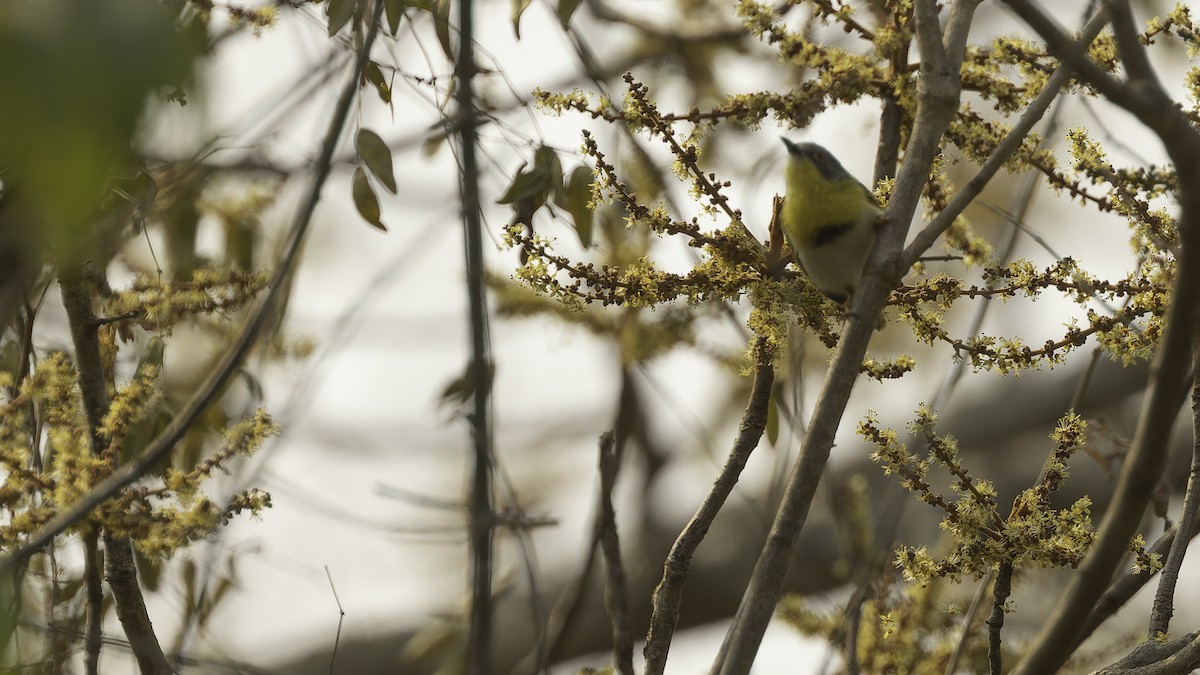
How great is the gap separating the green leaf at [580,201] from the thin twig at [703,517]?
1.38 feet

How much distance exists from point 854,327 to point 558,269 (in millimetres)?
500

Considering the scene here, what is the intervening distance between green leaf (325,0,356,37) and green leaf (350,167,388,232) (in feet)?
1.19

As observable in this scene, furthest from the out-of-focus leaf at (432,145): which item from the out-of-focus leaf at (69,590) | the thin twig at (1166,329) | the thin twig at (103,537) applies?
the thin twig at (1166,329)

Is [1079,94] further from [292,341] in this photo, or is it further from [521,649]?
[521,649]

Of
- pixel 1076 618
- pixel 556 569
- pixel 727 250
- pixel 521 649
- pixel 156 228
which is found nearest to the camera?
pixel 1076 618

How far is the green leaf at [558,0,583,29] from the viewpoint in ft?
6.54

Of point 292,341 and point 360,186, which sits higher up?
point 292,341

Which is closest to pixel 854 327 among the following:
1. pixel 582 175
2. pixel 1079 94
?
pixel 582 175

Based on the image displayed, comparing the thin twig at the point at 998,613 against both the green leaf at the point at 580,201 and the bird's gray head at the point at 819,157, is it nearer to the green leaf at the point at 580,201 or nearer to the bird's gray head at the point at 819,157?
the green leaf at the point at 580,201

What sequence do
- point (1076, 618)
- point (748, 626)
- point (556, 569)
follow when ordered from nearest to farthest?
point (1076, 618)
point (748, 626)
point (556, 569)

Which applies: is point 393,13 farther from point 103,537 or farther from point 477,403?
point 477,403

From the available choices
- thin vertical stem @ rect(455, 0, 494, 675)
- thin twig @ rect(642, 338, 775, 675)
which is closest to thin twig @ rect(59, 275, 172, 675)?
thin twig @ rect(642, 338, 775, 675)

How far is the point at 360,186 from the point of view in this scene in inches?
85.0

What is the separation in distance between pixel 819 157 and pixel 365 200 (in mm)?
1093
